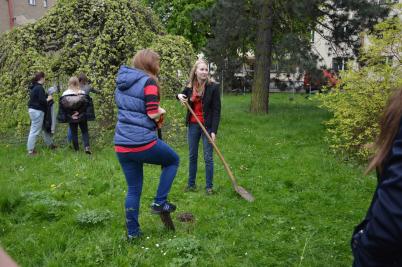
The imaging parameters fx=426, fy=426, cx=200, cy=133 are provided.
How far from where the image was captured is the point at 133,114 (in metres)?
4.06

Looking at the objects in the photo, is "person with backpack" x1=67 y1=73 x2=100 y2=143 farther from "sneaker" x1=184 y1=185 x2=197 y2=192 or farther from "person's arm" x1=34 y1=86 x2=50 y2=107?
"sneaker" x1=184 y1=185 x2=197 y2=192

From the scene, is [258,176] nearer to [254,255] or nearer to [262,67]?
[254,255]

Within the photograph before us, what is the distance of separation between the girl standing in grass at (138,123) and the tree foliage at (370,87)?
4.45 meters

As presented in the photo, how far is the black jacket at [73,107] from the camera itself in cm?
866

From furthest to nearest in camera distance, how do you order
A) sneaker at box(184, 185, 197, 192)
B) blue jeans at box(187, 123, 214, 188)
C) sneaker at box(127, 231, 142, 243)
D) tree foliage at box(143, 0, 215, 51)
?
tree foliage at box(143, 0, 215, 51), sneaker at box(184, 185, 197, 192), blue jeans at box(187, 123, 214, 188), sneaker at box(127, 231, 142, 243)

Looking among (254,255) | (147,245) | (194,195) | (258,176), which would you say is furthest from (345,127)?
(147,245)

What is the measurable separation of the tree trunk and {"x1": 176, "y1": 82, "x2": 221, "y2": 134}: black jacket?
8358mm

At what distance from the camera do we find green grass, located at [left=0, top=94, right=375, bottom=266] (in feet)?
13.4

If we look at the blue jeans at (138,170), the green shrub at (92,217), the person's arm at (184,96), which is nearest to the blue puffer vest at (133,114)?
the blue jeans at (138,170)

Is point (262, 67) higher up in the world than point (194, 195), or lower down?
higher up

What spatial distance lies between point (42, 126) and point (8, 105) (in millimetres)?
934

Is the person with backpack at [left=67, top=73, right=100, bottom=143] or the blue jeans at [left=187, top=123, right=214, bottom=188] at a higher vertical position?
the person with backpack at [left=67, top=73, right=100, bottom=143]

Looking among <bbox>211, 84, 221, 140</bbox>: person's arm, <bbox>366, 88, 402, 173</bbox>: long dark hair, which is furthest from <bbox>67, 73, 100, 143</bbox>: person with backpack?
<bbox>366, 88, 402, 173</bbox>: long dark hair

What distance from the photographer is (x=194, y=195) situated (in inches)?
233
